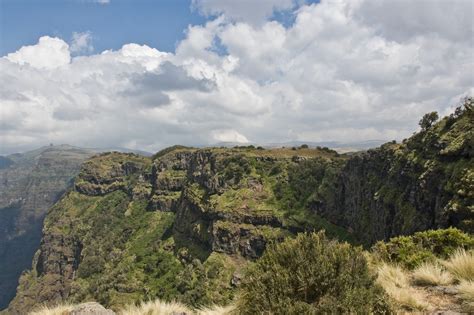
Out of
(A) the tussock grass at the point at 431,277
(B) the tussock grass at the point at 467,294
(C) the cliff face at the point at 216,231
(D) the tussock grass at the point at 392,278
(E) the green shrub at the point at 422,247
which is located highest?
(B) the tussock grass at the point at 467,294

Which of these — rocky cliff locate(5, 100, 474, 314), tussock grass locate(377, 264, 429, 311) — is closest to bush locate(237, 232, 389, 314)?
tussock grass locate(377, 264, 429, 311)

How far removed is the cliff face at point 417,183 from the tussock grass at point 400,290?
32.2m

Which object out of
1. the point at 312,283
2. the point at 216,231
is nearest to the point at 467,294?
the point at 312,283

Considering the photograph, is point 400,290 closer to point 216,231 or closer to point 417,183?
point 417,183

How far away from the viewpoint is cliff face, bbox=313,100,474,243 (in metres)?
47.8

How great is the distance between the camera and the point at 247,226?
385 feet

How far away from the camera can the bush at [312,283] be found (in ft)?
31.4

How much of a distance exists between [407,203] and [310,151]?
11006 centimetres

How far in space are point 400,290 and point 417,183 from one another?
180 ft

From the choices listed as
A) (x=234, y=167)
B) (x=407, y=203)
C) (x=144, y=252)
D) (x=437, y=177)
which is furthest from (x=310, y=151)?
(x=437, y=177)

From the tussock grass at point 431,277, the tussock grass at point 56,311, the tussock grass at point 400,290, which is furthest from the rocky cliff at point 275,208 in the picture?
the tussock grass at point 431,277

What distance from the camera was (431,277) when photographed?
41.6 feet

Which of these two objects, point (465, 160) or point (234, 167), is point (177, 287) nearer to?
point (234, 167)

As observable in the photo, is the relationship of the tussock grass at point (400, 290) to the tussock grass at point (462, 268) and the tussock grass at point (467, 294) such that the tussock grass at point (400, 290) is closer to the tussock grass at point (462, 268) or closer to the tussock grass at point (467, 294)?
the tussock grass at point (467, 294)
